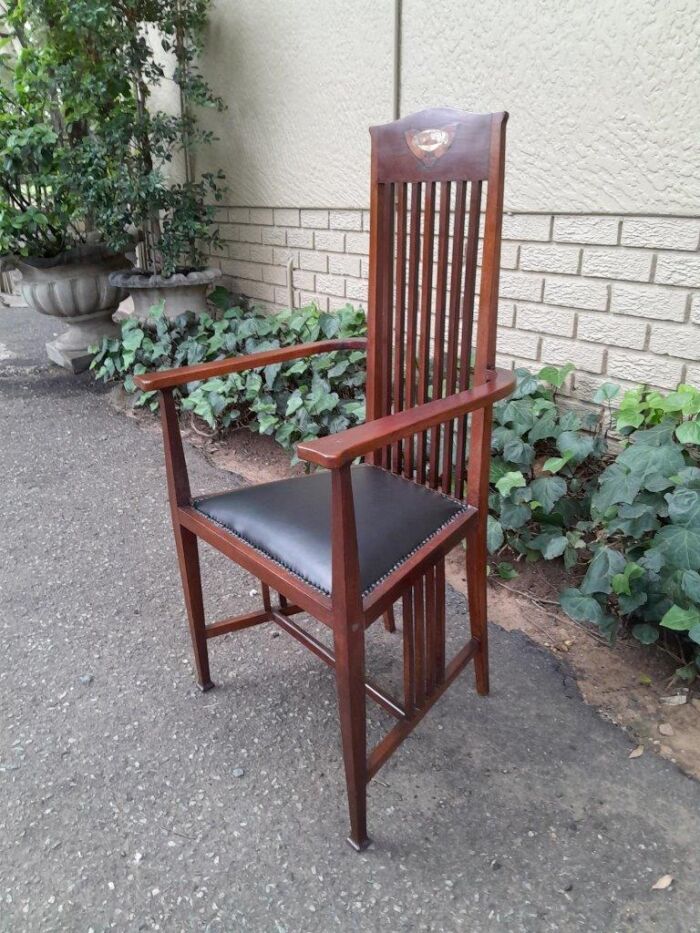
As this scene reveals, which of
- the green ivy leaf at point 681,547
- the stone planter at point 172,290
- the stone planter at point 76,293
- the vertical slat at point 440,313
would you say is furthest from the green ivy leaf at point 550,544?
the stone planter at point 76,293

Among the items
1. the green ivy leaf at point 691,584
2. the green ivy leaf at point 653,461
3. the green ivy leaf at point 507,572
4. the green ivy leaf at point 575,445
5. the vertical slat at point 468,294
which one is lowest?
the green ivy leaf at point 507,572

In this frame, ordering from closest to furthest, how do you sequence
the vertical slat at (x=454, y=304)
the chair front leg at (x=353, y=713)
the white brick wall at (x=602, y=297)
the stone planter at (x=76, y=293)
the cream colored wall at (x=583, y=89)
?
the chair front leg at (x=353, y=713) < the vertical slat at (x=454, y=304) < the cream colored wall at (x=583, y=89) < the white brick wall at (x=602, y=297) < the stone planter at (x=76, y=293)

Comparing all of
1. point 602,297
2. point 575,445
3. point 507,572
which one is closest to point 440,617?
point 507,572

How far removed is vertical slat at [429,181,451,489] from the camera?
4.52 feet

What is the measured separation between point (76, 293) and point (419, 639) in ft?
11.8

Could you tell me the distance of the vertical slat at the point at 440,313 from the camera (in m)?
1.38

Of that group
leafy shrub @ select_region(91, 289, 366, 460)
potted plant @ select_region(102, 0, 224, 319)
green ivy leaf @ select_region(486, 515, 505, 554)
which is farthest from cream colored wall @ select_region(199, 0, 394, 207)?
green ivy leaf @ select_region(486, 515, 505, 554)

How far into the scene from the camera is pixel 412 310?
1.50 m

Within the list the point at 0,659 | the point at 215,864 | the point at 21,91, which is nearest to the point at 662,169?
the point at 215,864

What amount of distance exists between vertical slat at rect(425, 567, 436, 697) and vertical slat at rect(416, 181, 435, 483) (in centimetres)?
29

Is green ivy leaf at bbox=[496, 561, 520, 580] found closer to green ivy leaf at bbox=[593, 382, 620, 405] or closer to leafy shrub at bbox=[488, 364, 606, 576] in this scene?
leafy shrub at bbox=[488, 364, 606, 576]

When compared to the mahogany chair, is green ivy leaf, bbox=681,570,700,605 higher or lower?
lower

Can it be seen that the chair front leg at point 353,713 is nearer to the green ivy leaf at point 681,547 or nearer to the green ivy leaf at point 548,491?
the green ivy leaf at point 681,547

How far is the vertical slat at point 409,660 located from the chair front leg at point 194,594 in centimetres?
53
